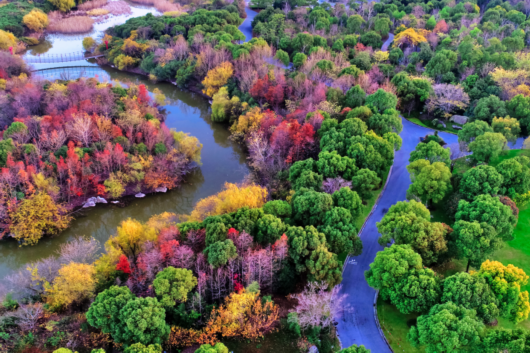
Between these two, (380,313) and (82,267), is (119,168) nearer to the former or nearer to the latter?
(82,267)

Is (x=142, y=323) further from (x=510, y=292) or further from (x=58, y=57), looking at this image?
(x=58, y=57)

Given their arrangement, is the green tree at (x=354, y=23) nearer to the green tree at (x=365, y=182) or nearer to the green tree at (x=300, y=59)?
the green tree at (x=300, y=59)

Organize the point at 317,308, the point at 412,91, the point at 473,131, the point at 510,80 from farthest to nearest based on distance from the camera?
the point at 412,91 → the point at 510,80 → the point at 473,131 → the point at 317,308

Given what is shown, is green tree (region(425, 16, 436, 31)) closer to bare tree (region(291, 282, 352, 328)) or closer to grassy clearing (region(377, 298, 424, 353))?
grassy clearing (region(377, 298, 424, 353))

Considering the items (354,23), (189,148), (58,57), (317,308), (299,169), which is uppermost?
(354,23)

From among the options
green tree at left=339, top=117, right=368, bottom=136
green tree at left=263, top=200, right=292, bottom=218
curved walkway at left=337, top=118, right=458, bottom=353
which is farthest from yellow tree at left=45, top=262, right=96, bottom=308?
green tree at left=339, top=117, right=368, bottom=136

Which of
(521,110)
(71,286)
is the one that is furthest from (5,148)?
(521,110)
